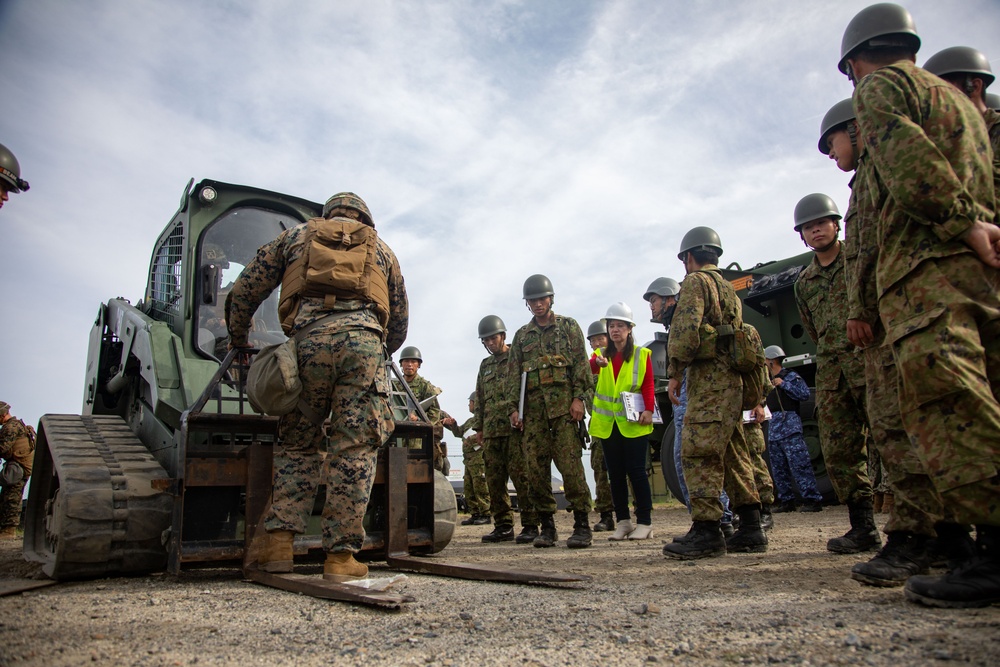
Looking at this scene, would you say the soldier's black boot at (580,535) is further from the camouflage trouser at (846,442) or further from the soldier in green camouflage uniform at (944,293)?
the soldier in green camouflage uniform at (944,293)

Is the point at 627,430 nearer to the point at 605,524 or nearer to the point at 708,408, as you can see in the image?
the point at 708,408

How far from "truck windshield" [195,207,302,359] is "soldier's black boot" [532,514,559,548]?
8.68 ft

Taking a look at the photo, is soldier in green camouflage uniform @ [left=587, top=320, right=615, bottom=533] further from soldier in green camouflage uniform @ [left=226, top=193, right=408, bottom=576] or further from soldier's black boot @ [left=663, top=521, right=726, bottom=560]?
soldier in green camouflage uniform @ [left=226, top=193, right=408, bottom=576]

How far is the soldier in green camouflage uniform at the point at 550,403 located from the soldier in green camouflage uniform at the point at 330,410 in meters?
2.48

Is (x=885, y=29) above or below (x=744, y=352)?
above

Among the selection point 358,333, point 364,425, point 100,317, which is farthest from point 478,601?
point 100,317

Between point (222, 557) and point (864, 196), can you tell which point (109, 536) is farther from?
point (864, 196)

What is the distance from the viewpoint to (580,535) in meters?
5.62

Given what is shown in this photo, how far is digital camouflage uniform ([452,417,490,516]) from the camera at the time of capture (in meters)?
11.0

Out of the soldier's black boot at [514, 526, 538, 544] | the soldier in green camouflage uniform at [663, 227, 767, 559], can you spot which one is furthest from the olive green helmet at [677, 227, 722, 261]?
the soldier's black boot at [514, 526, 538, 544]

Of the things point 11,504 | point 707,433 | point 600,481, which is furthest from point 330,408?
point 11,504

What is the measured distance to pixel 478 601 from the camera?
2.91 m

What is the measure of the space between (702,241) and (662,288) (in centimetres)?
229

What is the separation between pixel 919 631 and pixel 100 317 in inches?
226
